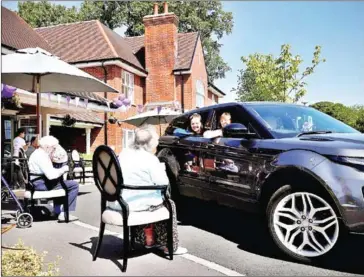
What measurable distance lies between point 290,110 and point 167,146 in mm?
2098

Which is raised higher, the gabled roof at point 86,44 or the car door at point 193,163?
the gabled roof at point 86,44

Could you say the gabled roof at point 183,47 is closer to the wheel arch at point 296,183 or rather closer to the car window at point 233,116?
the car window at point 233,116

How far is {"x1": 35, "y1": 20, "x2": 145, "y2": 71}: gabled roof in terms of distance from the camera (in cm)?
2148

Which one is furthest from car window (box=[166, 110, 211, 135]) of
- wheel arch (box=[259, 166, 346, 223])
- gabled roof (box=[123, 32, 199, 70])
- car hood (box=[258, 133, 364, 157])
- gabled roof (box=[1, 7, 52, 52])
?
gabled roof (box=[123, 32, 199, 70])

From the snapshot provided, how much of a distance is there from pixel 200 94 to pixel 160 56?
440 cm

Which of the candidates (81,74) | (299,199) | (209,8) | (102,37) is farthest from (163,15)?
(299,199)

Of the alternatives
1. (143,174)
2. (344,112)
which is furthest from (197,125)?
(344,112)

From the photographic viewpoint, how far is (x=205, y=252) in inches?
169

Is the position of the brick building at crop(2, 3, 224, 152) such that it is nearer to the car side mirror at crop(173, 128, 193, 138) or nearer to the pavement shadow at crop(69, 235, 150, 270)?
the car side mirror at crop(173, 128, 193, 138)

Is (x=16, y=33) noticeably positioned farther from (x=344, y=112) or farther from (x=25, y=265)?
(x=344, y=112)

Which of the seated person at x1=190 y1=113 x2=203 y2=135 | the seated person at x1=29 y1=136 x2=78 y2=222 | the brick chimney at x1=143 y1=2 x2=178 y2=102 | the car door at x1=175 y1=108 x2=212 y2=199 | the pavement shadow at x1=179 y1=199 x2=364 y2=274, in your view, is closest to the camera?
the pavement shadow at x1=179 y1=199 x2=364 y2=274

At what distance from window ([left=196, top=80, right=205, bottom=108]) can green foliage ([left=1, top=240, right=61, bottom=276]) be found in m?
22.1

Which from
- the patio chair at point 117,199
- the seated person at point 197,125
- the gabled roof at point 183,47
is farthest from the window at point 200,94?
the patio chair at point 117,199

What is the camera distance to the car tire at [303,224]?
12.3 feet
